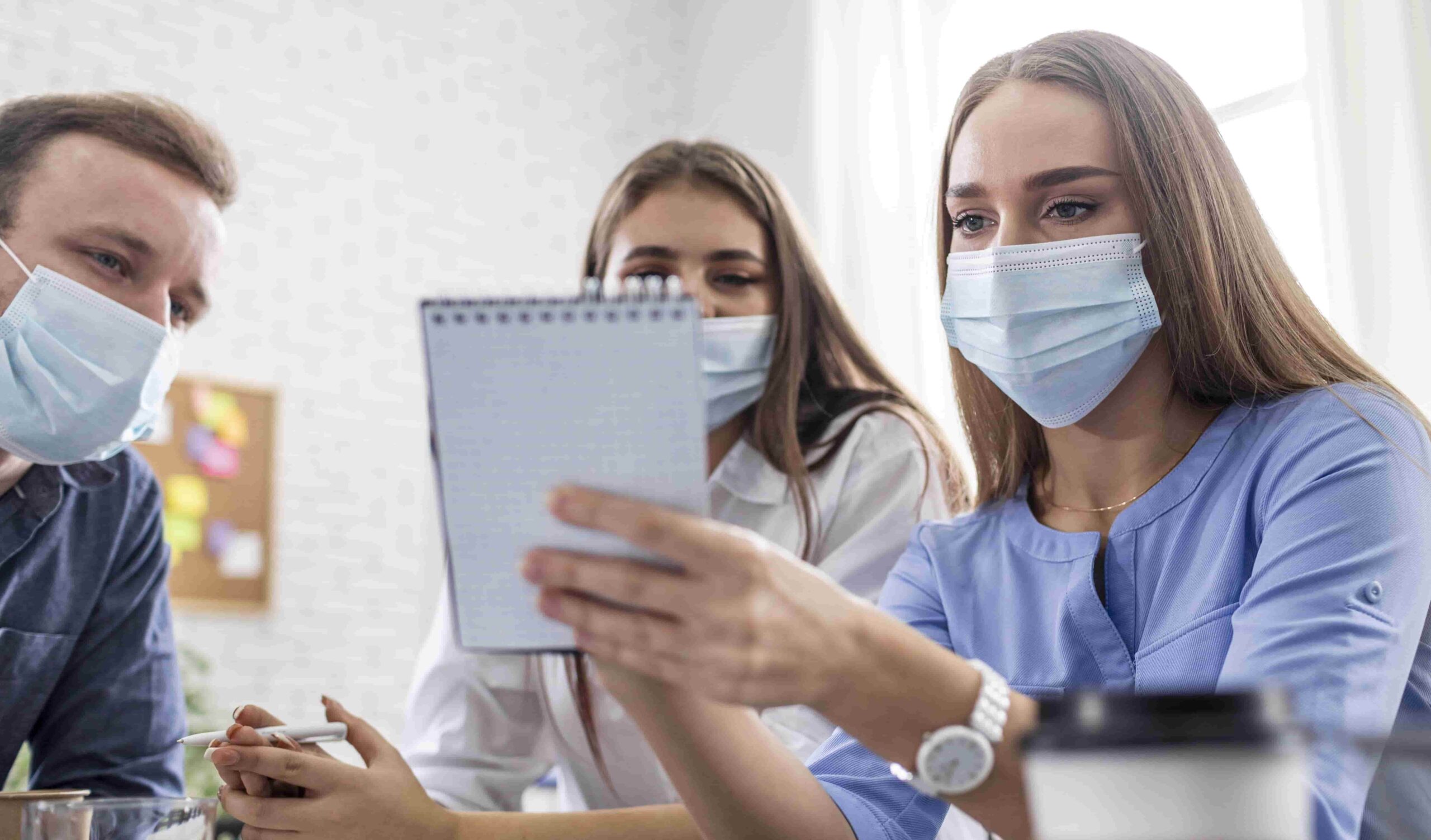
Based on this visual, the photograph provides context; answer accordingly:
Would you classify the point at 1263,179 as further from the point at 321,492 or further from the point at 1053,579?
the point at 321,492

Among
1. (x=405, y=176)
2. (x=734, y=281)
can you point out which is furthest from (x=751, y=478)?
(x=405, y=176)

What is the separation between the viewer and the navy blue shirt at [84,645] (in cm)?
140

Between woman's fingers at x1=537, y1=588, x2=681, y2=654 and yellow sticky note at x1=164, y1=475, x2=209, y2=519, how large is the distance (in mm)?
2830

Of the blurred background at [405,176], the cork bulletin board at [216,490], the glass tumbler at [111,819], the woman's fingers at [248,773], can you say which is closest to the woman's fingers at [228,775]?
the woman's fingers at [248,773]

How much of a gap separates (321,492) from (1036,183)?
2.70 metres

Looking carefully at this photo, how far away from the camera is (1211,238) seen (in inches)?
41.7

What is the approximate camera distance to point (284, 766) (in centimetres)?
97

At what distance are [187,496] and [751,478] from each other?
2125 mm

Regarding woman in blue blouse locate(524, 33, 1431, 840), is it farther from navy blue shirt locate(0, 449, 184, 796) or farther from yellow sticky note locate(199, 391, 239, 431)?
yellow sticky note locate(199, 391, 239, 431)

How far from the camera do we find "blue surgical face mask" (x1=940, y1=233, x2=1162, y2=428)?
1058mm

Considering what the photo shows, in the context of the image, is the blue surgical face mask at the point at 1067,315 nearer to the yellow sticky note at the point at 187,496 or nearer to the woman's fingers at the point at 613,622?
the woman's fingers at the point at 613,622

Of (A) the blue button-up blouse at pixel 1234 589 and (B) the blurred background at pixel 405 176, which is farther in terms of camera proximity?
(B) the blurred background at pixel 405 176

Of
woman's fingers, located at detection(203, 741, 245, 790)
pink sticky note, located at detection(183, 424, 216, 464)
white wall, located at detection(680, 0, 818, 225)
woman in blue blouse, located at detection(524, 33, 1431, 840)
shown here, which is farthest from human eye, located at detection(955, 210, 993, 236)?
pink sticky note, located at detection(183, 424, 216, 464)

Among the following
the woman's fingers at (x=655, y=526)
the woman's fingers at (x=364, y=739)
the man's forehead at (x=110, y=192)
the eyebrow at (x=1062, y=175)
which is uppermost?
the man's forehead at (x=110, y=192)
